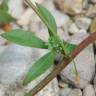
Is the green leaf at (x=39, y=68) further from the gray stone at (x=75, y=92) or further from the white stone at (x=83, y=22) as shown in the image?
the white stone at (x=83, y=22)

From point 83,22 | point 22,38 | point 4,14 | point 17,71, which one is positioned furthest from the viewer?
point 83,22

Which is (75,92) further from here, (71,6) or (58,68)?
(71,6)

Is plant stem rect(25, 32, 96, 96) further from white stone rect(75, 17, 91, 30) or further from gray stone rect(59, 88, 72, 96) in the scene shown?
white stone rect(75, 17, 91, 30)

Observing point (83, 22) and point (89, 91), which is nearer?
point (89, 91)

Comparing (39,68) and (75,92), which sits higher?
(39,68)

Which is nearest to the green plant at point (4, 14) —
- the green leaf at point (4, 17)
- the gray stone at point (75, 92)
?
the green leaf at point (4, 17)

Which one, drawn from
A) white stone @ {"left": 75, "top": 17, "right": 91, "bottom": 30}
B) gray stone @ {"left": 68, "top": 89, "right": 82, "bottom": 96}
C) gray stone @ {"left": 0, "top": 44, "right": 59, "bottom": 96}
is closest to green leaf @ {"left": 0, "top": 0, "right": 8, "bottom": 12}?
gray stone @ {"left": 0, "top": 44, "right": 59, "bottom": 96}

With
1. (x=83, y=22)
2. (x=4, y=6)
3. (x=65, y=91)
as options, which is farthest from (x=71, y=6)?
(x=65, y=91)
